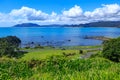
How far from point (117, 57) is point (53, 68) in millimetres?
44399

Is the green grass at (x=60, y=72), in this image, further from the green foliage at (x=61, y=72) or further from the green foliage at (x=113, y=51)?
the green foliage at (x=113, y=51)

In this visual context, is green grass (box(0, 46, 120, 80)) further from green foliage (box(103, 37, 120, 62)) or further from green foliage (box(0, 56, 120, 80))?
green foliage (box(103, 37, 120, 62))

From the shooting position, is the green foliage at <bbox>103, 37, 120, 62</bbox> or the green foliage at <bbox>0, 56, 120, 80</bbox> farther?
the green foliage at <bbox>103, 37, 120, 62</bbox>

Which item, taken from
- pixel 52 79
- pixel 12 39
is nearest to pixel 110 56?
pixel 52 79

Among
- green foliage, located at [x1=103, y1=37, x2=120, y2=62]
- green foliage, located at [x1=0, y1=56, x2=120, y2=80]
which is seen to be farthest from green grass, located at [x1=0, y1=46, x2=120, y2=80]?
green foliage, located at [x1=103, y1=37, x2=120, y2=62]

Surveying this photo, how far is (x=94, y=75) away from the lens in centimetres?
880

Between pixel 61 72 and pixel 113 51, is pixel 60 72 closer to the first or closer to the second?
pixel 61 72

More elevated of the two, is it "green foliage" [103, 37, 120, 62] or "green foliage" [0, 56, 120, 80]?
"green foliage" [0, 56, 120, 80]

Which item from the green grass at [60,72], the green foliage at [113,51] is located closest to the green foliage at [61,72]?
the green grass at [60,72]

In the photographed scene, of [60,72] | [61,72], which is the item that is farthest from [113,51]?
[60,72]

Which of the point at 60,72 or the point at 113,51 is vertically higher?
the point at 60,72

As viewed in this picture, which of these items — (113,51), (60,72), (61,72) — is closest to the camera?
(60,72)

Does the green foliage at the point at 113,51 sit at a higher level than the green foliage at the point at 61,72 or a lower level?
lower

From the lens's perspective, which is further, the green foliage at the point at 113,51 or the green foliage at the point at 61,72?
the green foliage at the point at 113,51
